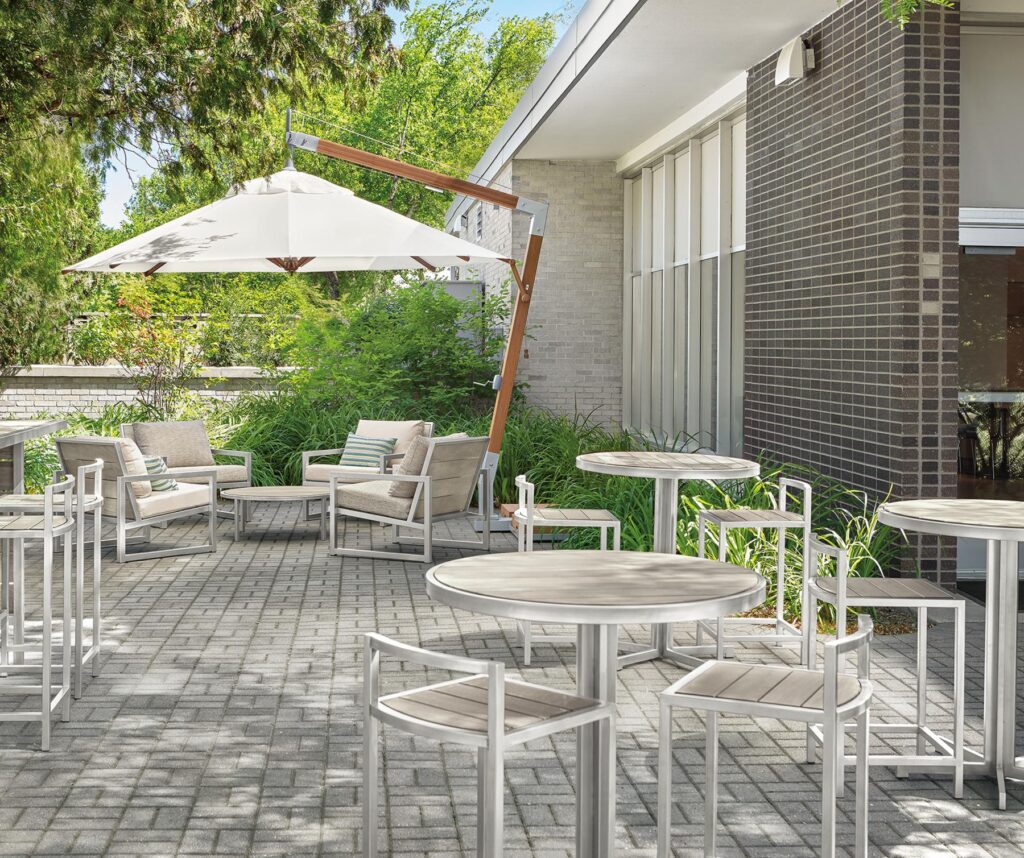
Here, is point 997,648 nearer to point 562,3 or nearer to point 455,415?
point 455,415

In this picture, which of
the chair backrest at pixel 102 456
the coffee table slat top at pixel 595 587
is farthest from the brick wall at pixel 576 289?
the coffee table slat top at pixel 595 587

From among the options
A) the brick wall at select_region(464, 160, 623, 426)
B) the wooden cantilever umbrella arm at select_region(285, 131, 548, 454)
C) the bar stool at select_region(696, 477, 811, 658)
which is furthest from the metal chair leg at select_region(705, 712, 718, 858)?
the brick wall at select_region(464, 160, 623, 426)

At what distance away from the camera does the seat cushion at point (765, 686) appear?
3287 mm

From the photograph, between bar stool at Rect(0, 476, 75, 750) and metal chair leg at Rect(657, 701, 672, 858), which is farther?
bar stool at Rect(0, 476, 75, 750)

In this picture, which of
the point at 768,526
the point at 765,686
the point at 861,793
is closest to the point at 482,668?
the point at 765,686

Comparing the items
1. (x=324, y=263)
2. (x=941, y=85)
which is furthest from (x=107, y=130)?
(x=941, y=85)

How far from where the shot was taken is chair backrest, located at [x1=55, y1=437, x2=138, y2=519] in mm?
9133

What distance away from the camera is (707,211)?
12500mm

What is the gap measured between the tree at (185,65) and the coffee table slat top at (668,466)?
3.66 meters

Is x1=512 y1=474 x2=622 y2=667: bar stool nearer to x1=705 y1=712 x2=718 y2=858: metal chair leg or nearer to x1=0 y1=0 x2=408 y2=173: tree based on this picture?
x1=705 y1=712 x2=718 y2=858: metal chair leg

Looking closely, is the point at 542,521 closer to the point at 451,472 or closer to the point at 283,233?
the point at 451,472

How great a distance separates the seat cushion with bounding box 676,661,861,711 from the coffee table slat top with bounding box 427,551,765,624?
195mm

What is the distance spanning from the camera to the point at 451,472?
31.5 ft

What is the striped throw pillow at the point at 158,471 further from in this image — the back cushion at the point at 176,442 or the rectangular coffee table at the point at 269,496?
the back cushion at the point at 176,442
